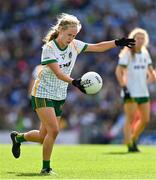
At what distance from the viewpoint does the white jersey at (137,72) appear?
52.0ft

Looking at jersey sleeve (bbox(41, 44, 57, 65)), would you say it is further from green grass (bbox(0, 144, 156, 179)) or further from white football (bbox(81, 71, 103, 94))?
green grass (bbox(0, 144, 156, 179))

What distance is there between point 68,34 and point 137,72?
6.06m

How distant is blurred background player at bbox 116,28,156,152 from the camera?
15656 mm

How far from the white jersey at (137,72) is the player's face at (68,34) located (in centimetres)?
554

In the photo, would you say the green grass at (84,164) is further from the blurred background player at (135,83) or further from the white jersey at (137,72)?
the white jersey at (137,72)

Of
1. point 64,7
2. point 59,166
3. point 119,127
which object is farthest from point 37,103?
point 64,7

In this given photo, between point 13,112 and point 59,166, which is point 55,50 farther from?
point 13,112

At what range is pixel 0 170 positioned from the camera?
1065 centimetres

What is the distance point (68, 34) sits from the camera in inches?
400

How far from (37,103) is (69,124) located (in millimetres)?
14400

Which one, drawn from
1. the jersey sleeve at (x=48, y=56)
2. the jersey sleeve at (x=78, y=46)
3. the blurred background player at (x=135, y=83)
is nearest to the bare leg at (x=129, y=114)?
the blurred background player at (x=135, y=83)

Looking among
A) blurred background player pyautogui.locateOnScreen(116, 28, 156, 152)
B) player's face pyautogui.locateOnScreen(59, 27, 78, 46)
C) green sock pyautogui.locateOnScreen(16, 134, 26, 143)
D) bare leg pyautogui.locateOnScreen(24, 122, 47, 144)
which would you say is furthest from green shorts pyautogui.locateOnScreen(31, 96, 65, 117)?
blurred background player pyautogui.locateOnScreen(116, 28, 156, 152)

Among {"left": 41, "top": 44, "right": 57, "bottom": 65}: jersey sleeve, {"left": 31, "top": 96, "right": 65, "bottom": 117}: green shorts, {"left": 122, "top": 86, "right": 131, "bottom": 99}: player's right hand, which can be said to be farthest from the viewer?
{"left": 122, "top": 86, "right": 131, "bottom": 99}: player's right hand

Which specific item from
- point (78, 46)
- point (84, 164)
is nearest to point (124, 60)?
point (84, 164)
